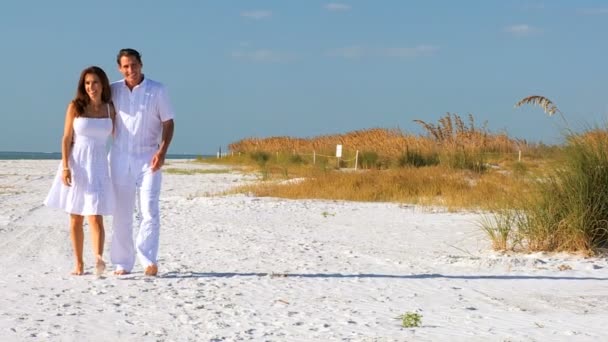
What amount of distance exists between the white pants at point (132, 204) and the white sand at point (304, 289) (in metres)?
0.22

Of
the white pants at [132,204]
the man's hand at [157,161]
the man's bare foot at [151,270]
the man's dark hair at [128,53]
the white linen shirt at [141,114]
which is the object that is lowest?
the man's bare foot at [151,270]

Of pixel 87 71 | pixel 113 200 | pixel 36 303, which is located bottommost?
pixel 36 303

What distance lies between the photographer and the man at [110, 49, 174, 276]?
7027 mm

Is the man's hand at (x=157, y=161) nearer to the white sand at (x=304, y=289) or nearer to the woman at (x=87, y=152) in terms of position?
the woman at (x=87, y=152)

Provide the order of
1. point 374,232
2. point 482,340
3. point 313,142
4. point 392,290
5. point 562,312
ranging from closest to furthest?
point 482,340
point 562,312
point 392,290
point 374,232
point 313,142

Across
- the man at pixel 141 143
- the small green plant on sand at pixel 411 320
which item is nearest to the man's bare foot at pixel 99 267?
the man at pixel 141 143

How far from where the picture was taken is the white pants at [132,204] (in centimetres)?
706

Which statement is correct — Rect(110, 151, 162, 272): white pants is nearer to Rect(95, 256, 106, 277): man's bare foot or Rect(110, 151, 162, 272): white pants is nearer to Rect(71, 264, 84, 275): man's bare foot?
Rect(95, 256, 106, 277): man's bare foot

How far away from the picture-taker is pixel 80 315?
5.68 metres

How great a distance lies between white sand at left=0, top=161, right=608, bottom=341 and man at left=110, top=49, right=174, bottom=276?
456 mm

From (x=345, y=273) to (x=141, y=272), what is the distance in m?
1.72

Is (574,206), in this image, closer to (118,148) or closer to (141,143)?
(141,143)

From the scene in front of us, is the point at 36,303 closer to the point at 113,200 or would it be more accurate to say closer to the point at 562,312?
the point at 113,200

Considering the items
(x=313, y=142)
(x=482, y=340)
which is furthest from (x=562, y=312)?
(x=313, y=142)
